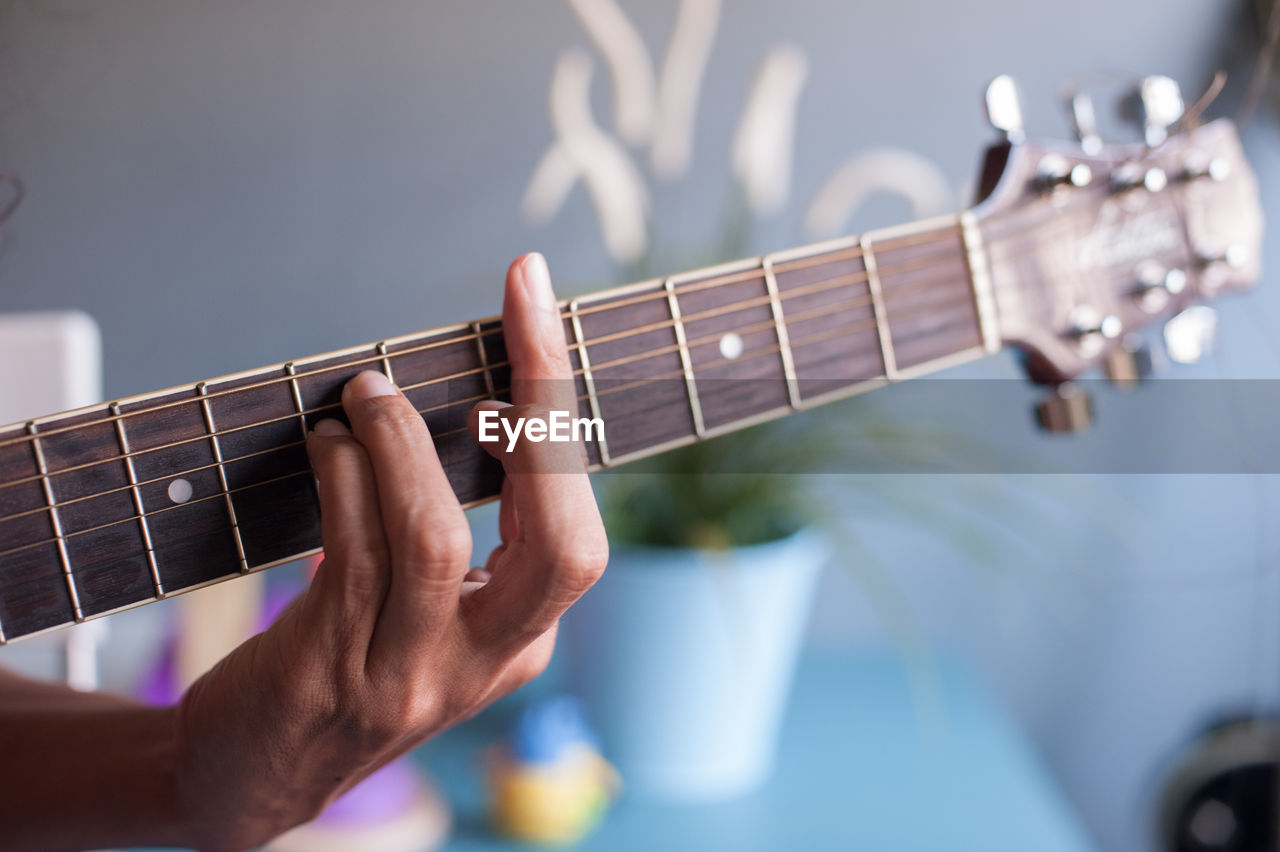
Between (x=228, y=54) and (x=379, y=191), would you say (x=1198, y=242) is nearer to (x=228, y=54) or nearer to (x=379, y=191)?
(x=379, y=191)

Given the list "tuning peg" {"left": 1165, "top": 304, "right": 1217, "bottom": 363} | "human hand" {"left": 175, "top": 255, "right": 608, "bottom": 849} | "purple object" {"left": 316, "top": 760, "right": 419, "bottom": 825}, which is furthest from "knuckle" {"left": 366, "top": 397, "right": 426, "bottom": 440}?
"tuning peg" {"left": 1165, "top": 304, "right": 1217, "bottom": 363}

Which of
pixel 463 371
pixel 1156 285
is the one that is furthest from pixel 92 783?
pixel 1156 285

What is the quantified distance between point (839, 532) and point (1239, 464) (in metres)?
0.47

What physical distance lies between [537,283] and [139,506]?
18 centimetres

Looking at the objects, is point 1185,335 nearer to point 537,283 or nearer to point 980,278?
point 980,278

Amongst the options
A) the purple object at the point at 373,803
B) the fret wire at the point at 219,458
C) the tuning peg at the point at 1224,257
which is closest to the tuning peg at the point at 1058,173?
the tuning peg at the point at 1224,257

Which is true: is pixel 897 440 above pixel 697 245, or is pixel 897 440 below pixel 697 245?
below

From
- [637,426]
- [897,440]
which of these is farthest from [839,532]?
[637,426]

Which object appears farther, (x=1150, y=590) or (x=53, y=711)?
(x=1150, y=590)

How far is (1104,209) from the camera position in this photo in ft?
1.67

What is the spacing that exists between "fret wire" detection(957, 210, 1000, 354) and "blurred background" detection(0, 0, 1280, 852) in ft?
0.96

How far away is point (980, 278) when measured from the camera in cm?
48

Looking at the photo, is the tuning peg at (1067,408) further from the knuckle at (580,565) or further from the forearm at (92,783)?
the forearm at (92,783)

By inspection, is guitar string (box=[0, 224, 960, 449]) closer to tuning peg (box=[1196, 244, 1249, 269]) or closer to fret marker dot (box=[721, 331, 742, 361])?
fret marker dot (box=[721, 331, 742, 361])
